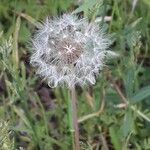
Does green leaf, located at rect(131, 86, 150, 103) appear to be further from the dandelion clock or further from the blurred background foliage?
the dandelion clock

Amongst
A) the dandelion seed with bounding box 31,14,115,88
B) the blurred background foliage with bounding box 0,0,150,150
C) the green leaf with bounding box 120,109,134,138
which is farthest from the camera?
the blurred background foliage with bounding box 0,0,150,150

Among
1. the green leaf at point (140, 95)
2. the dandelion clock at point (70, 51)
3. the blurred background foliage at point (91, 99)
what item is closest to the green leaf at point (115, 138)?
the blurred background foliage at point (91, 99)

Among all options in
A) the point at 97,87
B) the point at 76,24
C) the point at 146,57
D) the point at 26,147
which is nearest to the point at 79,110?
the point at 97,87

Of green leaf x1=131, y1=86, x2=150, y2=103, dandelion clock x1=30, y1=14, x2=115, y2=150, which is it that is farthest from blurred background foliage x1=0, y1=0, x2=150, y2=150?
dandelion clock x1=30, y1=14, x2=115, y2=150

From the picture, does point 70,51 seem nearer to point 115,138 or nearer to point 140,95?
point 140,95

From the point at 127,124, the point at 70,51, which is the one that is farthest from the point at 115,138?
the point at 70,51

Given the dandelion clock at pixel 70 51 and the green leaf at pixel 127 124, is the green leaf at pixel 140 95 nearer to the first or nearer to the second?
the green leaf at pixel 127 124
